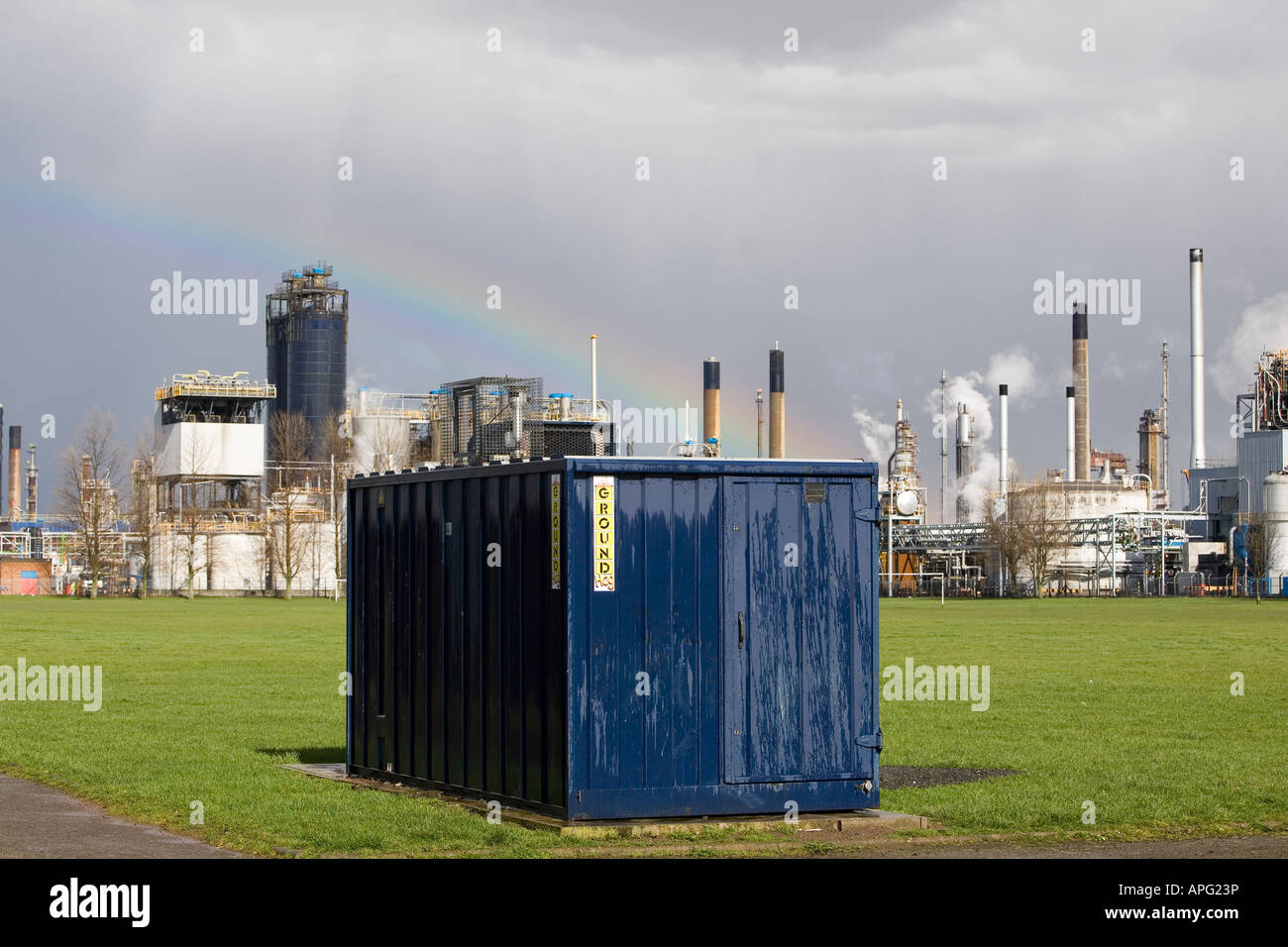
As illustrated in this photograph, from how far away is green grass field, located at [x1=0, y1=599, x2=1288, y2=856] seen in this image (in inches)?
567

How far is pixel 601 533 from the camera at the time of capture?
13.9 metres

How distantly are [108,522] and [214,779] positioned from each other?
336 feet

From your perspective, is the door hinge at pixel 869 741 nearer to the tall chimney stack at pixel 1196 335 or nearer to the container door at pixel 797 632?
the container door at pixel 797 632

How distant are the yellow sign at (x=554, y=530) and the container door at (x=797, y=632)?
1.51 m

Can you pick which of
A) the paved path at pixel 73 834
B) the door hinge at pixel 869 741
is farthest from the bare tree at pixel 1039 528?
Answer: the paved path at pixel 73 834

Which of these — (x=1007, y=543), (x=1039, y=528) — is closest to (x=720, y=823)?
(x=1039, y=528)

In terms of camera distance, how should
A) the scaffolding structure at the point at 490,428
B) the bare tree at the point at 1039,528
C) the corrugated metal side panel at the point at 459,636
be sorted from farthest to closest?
the bare tree at the point at 1039,528 < the scaffolding structure at the point at 490,428 < the corrugated metal side panel at the point at 459,636

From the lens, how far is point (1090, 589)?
13688 centimetres

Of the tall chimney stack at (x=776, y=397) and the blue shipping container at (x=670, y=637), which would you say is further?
the tall chimney stack at (x=776, y=397)

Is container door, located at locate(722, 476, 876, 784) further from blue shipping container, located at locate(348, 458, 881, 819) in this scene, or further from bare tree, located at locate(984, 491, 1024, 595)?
bare tree, located at locate(984, 491, 1024, 595)

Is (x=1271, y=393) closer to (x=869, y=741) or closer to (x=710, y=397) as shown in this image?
(x=710, y=397)

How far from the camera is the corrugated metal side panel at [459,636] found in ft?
46.6
